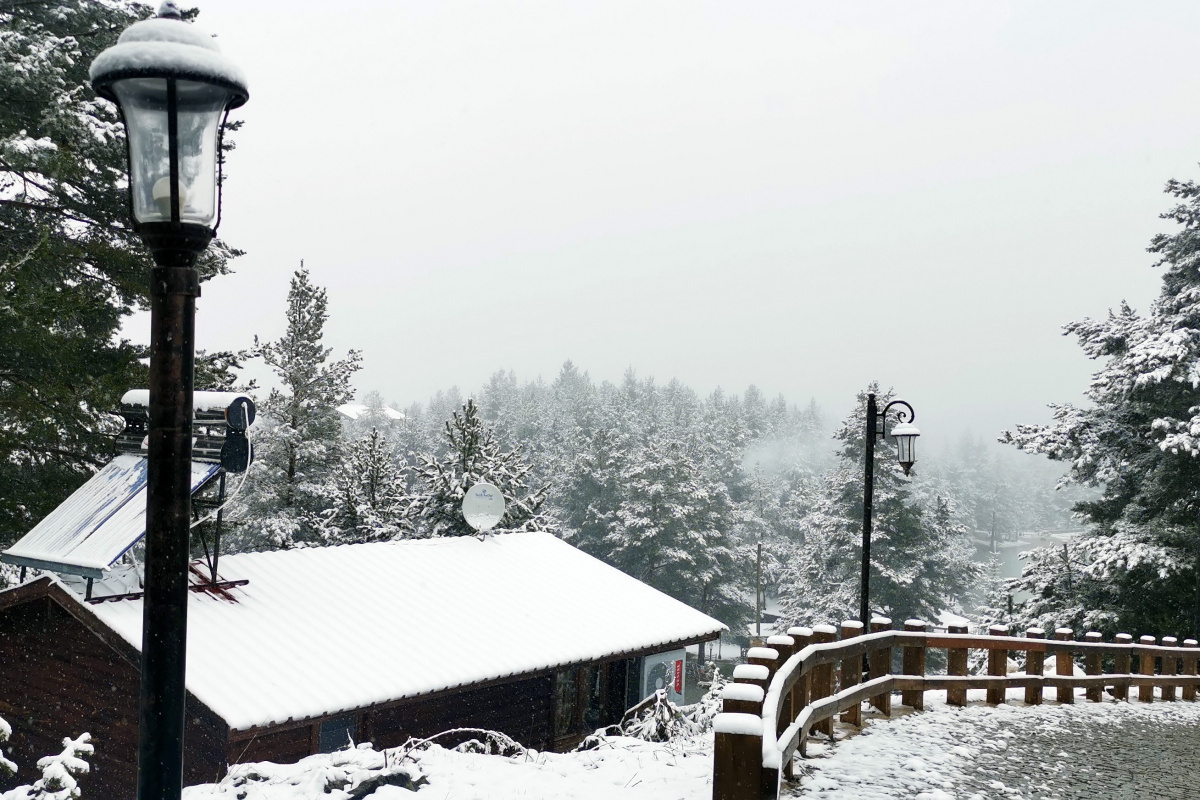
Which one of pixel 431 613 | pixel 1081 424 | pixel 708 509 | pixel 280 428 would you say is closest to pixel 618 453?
pixel 708 509

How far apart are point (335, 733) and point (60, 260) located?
32.7 feet

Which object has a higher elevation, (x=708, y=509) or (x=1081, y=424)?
(x=1081, y=424)

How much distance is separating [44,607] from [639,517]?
4356cm

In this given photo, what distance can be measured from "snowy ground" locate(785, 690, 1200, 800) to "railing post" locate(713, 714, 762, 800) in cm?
136

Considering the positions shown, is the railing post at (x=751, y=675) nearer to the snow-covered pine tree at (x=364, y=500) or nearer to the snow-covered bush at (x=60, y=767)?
the snow-covered bush at (x=60, y=767)

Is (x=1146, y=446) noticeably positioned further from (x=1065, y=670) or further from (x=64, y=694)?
(x=64, y=694)

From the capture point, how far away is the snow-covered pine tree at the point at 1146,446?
2031cm

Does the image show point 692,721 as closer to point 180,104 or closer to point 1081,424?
point 180,104

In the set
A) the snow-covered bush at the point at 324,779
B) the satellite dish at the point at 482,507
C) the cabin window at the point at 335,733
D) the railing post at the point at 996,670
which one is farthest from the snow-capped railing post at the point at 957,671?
the satellite dish at the point at 482,507

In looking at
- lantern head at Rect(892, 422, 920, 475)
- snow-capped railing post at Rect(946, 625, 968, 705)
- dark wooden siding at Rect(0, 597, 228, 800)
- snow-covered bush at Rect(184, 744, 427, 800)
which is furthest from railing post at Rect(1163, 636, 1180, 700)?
dark wooden siding at Rect(0, 597, 228, 800)

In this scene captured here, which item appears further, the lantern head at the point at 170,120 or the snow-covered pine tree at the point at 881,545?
the snow-covered pine tree at the point at 881,545

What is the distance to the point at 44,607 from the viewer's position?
11359 mm

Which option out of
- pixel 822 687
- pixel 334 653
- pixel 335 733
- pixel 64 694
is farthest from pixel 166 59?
pixel 335 733

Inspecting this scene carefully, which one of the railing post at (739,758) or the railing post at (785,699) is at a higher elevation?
the railing post at (739,758)
